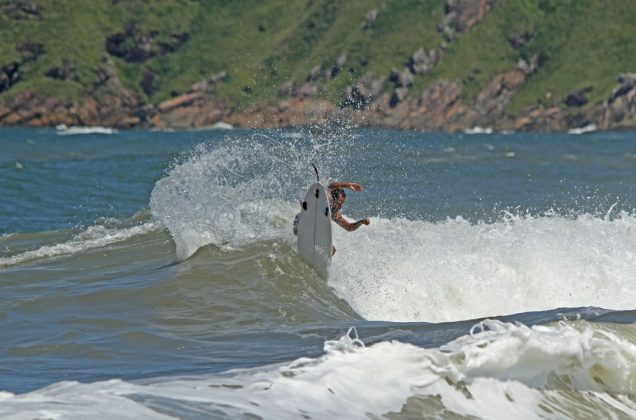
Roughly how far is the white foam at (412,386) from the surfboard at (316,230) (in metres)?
5.25

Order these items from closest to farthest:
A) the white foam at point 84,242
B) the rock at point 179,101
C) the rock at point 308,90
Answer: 1. the white foam at point 84,242
2. the rock at point 308,90
3. the rock at point 179,101

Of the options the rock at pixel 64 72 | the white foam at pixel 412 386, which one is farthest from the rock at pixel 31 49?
the white foam at pixel 412 386

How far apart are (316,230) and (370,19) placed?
10550 cm

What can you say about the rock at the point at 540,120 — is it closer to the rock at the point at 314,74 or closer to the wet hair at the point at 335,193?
the rock at the point at 314,74

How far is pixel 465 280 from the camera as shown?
1527cm

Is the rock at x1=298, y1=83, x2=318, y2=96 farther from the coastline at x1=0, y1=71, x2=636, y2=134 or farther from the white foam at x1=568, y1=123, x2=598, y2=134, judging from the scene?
the white foam at x1=568, y1=123, x2=598, y2=134

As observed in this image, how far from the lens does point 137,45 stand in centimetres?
12206

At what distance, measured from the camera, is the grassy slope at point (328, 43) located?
107812 millimetres

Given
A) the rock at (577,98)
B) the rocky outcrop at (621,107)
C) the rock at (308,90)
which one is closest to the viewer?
the rocky outcrop at (621,107)

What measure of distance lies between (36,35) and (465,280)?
10408 centimetres

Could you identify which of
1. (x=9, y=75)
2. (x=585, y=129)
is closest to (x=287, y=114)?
(x=585, y=129)

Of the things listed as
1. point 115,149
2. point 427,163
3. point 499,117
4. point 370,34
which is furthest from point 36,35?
point 427,163

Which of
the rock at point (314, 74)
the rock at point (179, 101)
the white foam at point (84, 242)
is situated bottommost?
the white foam at point (84, 242)

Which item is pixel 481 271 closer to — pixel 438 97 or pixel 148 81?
pixel 438 97
